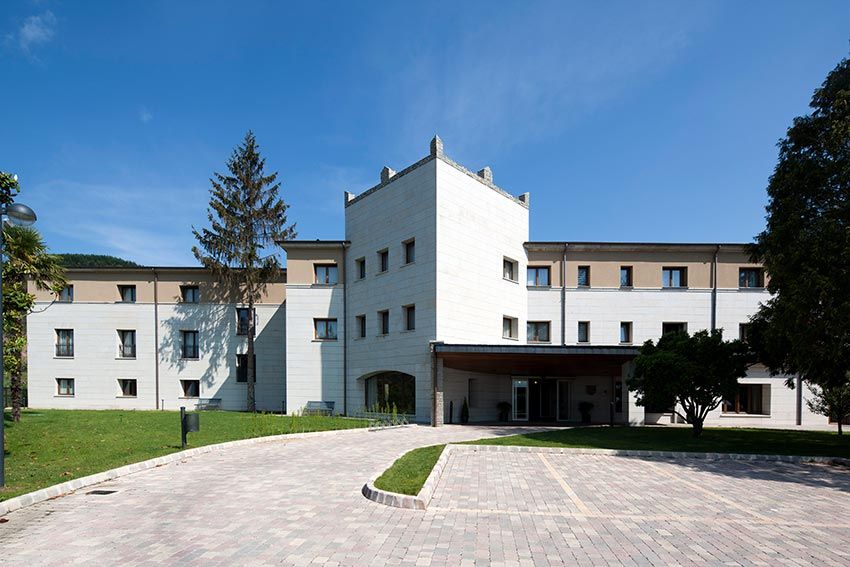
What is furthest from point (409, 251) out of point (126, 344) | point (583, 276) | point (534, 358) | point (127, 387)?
point (127, 387)

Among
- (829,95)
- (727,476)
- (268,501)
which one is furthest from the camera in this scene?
(829,95)

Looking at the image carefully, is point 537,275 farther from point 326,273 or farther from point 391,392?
point 326,273

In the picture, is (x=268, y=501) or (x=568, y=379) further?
(x=568, y=379)

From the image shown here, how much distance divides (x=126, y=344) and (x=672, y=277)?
3515 centimetres

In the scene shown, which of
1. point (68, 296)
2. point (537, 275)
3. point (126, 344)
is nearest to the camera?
point (537, 275)

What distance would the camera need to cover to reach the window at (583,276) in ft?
95.6

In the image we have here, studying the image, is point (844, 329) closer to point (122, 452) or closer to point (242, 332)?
point (122, 452)

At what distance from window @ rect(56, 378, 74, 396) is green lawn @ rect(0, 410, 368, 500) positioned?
52.3ft

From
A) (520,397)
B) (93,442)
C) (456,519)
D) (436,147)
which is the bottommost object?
(520,397)

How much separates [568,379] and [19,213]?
25208mm

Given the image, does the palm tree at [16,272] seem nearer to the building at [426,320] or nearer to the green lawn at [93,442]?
the green lawn at [93,442]

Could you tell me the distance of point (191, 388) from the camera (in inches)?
1310

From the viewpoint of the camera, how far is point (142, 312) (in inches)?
1309

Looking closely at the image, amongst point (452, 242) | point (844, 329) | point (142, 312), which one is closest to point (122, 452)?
point (452, 242)
